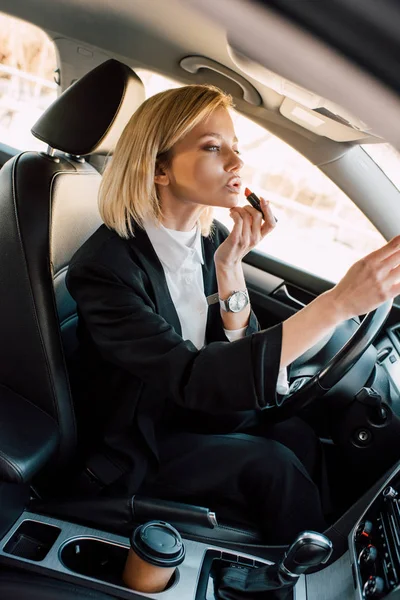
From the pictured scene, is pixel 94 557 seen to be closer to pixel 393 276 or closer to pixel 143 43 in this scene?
pixel 393 276

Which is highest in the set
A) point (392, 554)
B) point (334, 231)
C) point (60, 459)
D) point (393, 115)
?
point (393, 115)

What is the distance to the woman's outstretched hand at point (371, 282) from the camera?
979mm

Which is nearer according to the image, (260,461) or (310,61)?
(310,61)

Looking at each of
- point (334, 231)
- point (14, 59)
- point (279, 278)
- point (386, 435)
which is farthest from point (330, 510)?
point (14, 59)

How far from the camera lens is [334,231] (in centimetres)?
237

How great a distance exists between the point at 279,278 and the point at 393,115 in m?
1.88

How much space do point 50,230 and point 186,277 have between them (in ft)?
1.12

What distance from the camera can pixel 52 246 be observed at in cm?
131

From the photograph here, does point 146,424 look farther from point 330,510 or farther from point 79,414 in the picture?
point 330,510

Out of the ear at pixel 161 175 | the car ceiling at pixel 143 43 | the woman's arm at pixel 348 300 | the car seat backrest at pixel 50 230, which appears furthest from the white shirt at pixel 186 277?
the car ceiling at pixel 143 43

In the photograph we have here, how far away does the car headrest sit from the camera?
1386 mm

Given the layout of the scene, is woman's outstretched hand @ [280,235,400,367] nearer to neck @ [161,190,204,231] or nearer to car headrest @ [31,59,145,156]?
neck @ [161,190,204,231]

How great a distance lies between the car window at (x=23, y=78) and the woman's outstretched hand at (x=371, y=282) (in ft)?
3.66

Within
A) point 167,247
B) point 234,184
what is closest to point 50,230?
point 167,247
